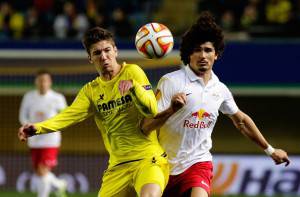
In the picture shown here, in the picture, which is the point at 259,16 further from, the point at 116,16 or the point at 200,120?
the point at 200,120

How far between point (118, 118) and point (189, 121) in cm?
65

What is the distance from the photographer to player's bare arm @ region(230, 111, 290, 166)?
7922 millimetres

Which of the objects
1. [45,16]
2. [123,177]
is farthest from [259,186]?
[123,177]

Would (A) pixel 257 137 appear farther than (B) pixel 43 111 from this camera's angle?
No

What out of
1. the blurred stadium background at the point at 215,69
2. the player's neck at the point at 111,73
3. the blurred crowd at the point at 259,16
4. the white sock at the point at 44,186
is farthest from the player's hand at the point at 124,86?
the blurred crowd at the point at 259,16

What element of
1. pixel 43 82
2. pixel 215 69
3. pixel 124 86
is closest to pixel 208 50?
pixel 124 86

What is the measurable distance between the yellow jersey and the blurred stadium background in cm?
755

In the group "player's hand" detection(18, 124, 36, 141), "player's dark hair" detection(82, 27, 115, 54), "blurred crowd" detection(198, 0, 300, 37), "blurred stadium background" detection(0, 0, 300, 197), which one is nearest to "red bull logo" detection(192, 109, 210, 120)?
"player's dark hair" detection(82, 27, 115, 54)

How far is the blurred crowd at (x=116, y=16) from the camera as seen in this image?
57.5ft

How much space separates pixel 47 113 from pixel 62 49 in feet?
8.16

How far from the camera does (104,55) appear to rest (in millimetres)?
7672

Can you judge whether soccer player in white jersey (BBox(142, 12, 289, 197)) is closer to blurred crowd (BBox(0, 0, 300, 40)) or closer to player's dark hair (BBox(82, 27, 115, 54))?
player's dark hair (BBox(82, 27, 115, 54))

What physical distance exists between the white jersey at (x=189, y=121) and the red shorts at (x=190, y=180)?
46 mm

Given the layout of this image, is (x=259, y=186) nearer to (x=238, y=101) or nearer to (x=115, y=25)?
(x=238, y=101)
